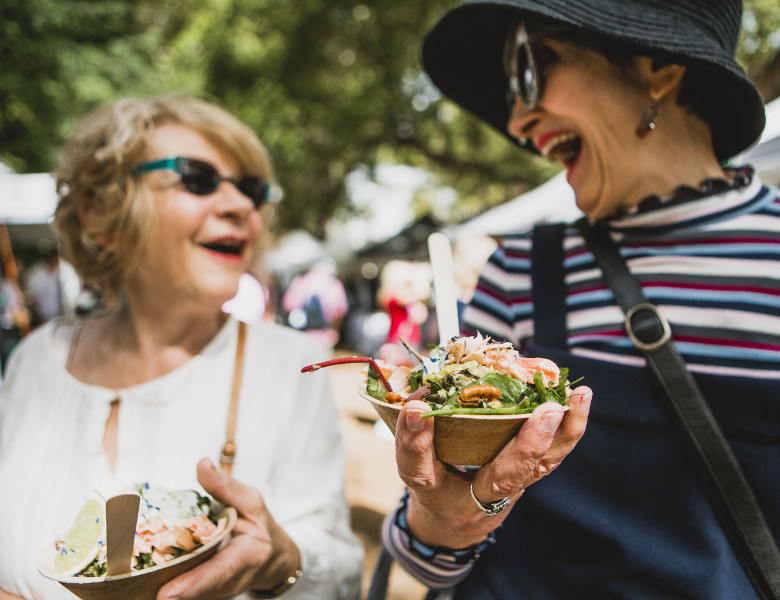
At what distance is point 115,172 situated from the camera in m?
1.97

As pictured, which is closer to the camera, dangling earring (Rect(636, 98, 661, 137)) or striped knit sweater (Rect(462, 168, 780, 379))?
striped knit sweater (Rect(462, 168, 780, 379))

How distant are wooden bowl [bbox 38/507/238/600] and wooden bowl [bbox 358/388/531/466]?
1.84ft

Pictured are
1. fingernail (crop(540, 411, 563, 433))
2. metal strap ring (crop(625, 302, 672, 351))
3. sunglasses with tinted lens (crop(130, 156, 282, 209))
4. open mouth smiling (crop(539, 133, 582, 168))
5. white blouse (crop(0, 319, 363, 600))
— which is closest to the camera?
fingernail (crop(540, 411, 563, 433))

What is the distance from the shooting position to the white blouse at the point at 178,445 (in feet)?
5.48

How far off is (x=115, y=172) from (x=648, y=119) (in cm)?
168

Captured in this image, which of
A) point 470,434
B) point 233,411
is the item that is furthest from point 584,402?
point 233,411

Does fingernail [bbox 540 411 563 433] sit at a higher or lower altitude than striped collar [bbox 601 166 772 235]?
lower

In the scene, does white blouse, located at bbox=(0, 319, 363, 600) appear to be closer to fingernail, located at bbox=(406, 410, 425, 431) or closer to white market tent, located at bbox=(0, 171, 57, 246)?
fingernail, located at bbox=(406, 410, 425, 431)

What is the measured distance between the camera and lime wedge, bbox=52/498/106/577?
3.85ft

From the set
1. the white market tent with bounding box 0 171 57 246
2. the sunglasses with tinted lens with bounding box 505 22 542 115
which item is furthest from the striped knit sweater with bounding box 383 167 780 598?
the white market tent with bounding box 0 171 57 246

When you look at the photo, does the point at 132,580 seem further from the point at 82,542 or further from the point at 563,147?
the point at 563,147

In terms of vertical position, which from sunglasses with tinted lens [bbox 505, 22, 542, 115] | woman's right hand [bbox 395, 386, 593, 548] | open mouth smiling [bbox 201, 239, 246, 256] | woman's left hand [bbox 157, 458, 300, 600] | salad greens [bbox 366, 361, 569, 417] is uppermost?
sunglasses with tinted lens [bbox 505, 22, 542, 115]

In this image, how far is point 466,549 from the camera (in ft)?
4.31

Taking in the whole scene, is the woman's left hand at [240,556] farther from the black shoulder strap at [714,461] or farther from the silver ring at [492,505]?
the black shoulder strap at [714,461]
